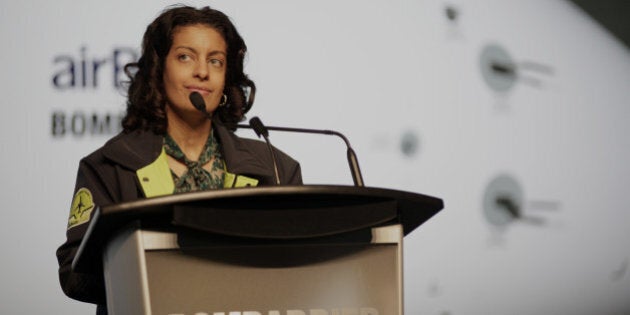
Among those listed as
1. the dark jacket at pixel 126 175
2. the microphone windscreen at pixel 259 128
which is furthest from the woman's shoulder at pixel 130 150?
the microphone windscreen at pixel 259 128

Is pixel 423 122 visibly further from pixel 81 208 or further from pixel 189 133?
pixel 81 208

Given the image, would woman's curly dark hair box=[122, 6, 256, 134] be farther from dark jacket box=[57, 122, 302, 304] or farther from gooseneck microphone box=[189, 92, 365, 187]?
gooseneck microphone box=[189, 92, 365, 187]

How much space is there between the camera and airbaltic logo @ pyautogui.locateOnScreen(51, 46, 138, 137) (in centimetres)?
271

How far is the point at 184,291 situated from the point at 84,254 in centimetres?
23

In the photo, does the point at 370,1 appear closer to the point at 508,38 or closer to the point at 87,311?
Answer: the point at 508,38

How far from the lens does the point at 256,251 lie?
1.35 m

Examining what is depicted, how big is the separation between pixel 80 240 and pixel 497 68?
1.78m

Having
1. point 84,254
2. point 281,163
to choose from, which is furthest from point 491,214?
point 84,254

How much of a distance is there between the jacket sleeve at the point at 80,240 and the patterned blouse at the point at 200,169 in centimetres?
17

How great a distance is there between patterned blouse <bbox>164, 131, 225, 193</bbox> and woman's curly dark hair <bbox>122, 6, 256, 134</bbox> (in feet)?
0.18

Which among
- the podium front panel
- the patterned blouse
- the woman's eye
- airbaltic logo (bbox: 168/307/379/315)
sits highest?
the woman's eye

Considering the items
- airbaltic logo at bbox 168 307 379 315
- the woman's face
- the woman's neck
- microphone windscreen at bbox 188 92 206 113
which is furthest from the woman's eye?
airbaltic logo at bbox 168 307 379 315

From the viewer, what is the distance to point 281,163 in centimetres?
205

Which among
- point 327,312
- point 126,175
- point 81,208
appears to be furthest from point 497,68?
point 327,312
